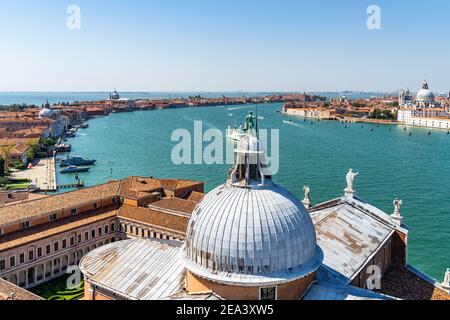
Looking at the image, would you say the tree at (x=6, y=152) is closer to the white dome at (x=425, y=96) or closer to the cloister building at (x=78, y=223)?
the cloister building at (x=78, y=223)

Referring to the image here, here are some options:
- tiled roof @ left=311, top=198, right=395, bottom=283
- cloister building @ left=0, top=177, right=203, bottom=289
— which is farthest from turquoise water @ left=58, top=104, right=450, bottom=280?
cloister building @ left=0, top=177, right=203, bottom=289

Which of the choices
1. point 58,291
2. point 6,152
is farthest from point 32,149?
point 58,291

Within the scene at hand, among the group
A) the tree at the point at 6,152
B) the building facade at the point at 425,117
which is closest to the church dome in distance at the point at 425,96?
the building facade at the point at 425,117

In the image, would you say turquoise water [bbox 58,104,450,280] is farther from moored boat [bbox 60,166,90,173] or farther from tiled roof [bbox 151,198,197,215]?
tiled roof [bbox 151,198,197,215]

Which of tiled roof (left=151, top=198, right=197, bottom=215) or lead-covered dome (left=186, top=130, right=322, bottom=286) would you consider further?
tiled roof (left=151, top=198, right=197, bottom=215)

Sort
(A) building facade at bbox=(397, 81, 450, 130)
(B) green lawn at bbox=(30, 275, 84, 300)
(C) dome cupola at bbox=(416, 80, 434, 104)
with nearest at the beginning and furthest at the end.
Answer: (B) green lawn at bbox=(30, 275, 84, 300) < (A) building facade at bbox=(397, 81, 450, 130) < (C) dome cupola at bbox=(416, 80, 434, 104)

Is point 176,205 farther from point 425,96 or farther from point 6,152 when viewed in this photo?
A: point 425,96
